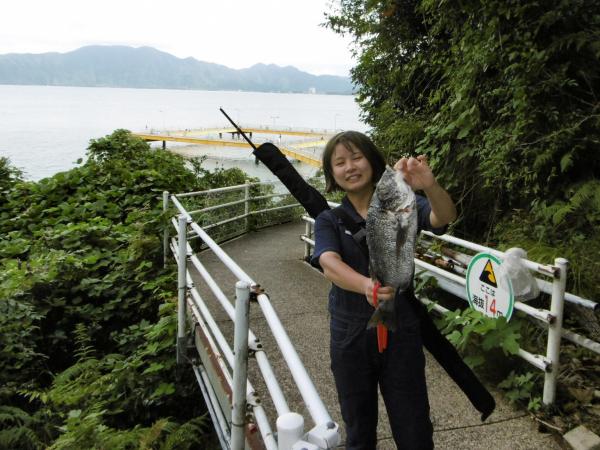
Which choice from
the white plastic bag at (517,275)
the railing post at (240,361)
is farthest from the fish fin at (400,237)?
the white plastic bag at (517,275)

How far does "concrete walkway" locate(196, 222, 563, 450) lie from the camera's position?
2.95m

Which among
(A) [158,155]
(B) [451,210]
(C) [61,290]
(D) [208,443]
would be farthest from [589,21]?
(A) [158,155]

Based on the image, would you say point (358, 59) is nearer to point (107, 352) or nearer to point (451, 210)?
point (107, 352)

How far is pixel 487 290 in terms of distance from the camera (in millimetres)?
3348

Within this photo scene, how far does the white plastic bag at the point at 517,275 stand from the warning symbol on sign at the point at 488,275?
0.26 feet

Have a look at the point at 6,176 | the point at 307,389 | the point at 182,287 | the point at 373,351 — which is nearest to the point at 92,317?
the point at 182,287

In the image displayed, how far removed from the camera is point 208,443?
3.92 metres

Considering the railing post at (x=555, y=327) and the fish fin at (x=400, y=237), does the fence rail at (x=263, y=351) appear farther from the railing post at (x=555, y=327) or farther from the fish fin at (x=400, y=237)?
the fish fin at (x=400, y=237)

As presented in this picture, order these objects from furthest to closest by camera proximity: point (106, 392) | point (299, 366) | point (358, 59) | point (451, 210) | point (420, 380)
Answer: point (358, 59) < point (106, 392) < point (420, 380) < point (451, 210) < point (299, 366)

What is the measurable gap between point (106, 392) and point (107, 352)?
1483 millimetres

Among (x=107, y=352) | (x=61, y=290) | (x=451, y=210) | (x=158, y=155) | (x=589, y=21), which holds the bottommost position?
(x=107, y=352)

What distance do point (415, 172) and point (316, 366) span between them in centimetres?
254

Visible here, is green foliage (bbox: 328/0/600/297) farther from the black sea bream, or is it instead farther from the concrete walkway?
the black sea bream

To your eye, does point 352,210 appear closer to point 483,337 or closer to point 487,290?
point 487,290
